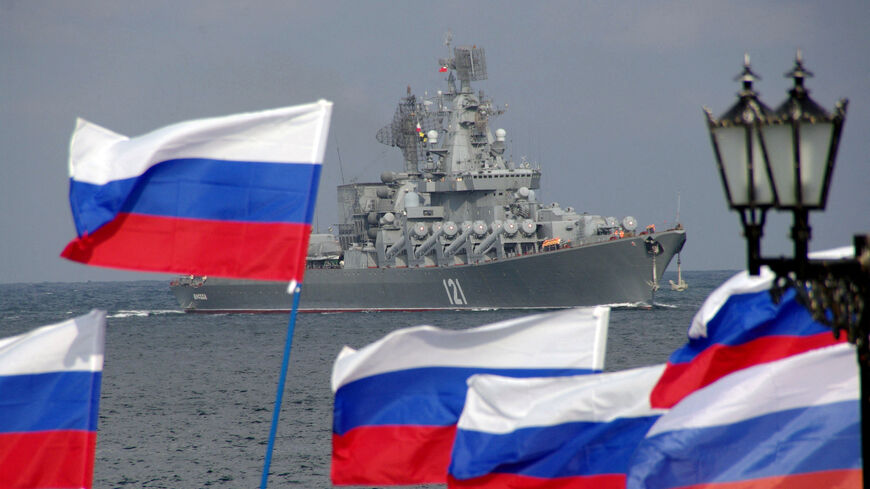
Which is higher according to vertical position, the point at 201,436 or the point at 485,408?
the point at 485,408

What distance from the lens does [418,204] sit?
4941 cm

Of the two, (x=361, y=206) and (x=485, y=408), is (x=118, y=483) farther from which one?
(x=361, y=206)

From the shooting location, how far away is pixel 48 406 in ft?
17.6

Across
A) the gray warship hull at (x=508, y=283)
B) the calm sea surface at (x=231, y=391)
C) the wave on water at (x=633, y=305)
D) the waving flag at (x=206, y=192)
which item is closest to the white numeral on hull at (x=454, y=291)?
the gray warship hull at (x=508, y=283)

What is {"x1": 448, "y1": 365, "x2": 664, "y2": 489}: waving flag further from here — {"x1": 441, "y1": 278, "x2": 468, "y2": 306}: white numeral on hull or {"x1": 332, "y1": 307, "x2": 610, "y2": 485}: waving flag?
{"x1": 441, "y1": 278, "x2": 468, "y2": 306}: white numeral on hull

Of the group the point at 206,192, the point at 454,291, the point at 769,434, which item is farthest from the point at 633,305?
the point at 206,192

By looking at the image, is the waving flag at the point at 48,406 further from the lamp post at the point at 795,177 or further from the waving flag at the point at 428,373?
the lamp post at the point at 795,177

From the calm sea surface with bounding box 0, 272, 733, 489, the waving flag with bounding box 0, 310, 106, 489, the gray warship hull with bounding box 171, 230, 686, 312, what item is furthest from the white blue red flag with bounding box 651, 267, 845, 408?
the gray warship hull with bounding box 171, 230, 686, 312

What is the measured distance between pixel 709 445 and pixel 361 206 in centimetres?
4832

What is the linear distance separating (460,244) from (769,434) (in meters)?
40.1

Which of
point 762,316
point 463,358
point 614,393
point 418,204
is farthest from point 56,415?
point 418,204

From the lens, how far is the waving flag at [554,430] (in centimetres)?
535

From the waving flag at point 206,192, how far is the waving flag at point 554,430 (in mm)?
1282

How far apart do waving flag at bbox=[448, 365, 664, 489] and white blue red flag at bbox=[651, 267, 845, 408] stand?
0.15 meters
